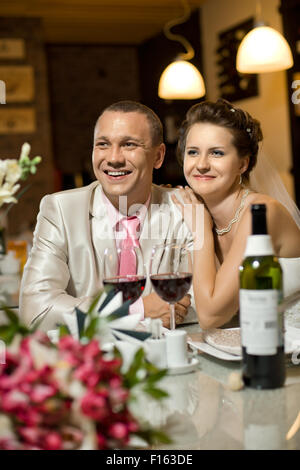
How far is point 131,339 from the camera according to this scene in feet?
3.71

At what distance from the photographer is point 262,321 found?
39.8 inches

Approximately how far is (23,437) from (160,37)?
23.8ft

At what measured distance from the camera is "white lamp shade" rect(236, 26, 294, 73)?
3.81 m

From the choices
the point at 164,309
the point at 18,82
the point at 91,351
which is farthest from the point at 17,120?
the point at 91,351

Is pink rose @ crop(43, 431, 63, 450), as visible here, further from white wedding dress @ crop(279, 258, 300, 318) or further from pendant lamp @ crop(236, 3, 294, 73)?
pendant lamp @ crop(236, 3, 294, 73)

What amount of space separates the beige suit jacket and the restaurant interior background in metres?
3.19

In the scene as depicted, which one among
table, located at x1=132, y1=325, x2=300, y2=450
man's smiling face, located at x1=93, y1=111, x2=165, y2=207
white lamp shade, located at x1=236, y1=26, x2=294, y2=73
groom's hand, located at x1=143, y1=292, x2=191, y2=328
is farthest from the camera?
white lamp shade, located at x1=236, y1=26, x2=294, y2=73

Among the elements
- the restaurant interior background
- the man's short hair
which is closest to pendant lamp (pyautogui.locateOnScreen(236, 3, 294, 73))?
the restaurant interior background

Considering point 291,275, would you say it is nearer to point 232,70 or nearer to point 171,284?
point 171,284

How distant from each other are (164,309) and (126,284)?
447 millimetres

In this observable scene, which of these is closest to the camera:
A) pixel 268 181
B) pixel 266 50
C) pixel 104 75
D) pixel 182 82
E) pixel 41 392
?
pixel 41 392

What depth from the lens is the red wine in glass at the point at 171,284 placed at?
129 centimetres

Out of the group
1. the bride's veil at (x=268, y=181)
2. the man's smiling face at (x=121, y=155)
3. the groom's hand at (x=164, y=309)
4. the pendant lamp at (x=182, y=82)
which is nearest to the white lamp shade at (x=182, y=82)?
the pendant lamp at (x=182, y=82)
